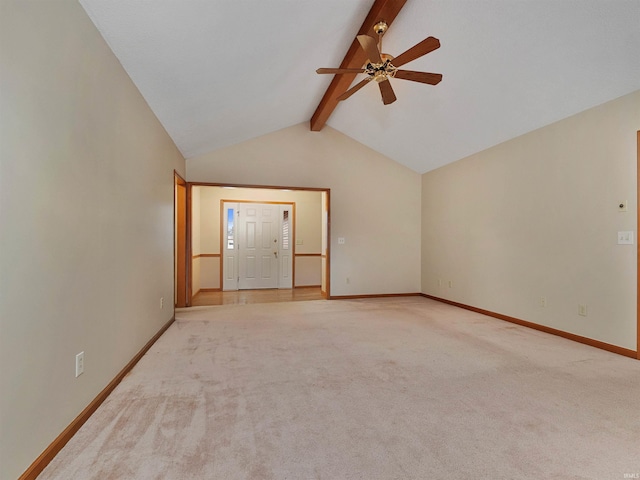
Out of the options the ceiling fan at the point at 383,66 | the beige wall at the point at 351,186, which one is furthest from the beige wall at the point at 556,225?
the ceiling fan at the point at 383,66

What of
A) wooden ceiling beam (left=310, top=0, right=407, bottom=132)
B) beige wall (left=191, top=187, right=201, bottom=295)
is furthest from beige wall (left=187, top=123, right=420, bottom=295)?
beige wall (left=191, top=187, right=201, bottom=295)

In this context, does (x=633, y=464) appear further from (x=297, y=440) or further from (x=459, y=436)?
(x=297, y=440)

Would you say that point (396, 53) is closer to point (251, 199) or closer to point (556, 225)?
point (556, 225)

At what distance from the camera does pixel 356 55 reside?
11.7ft

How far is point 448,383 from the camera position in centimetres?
248

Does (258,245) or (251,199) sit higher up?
(251,199)

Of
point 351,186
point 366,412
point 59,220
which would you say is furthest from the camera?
point 351,186

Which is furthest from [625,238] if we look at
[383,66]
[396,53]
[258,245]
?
[258,245]

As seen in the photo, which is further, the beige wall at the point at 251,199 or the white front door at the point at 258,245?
the white front door at the point at 258,245

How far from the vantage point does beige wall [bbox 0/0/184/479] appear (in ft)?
4.39

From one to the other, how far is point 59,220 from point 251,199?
5755 millimetres

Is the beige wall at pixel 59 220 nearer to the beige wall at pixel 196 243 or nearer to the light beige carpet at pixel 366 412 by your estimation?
the light beige carpet at pixel 366 412

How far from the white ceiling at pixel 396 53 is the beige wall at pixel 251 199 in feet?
8.17

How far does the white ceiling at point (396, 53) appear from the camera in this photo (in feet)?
7.78
